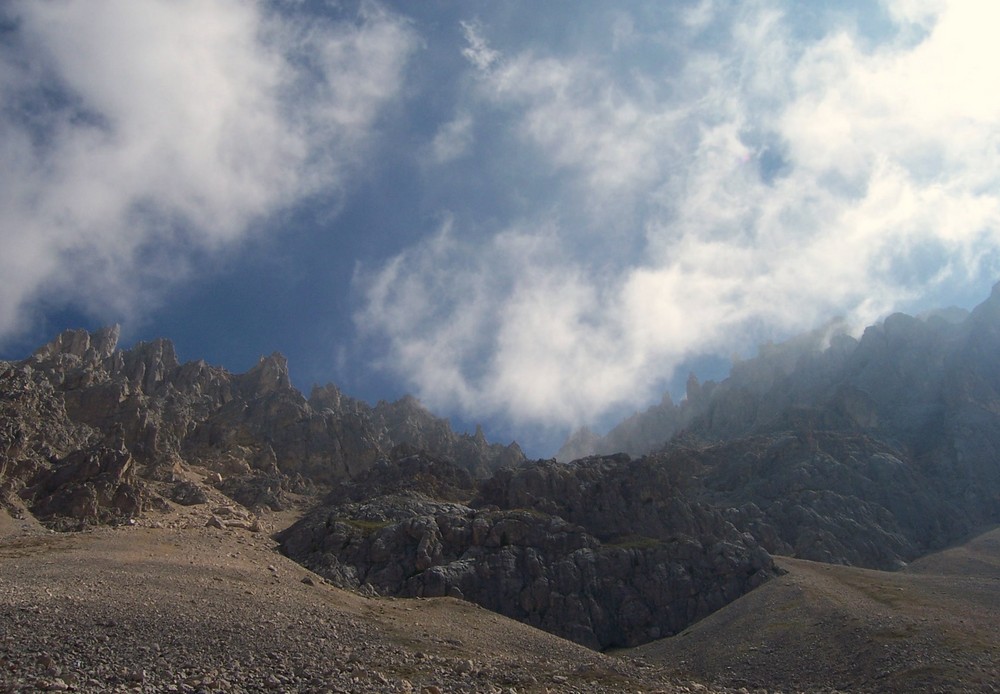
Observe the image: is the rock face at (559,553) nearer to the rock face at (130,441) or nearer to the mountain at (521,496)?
the mountain at (521,496)

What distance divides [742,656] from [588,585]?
126 feet

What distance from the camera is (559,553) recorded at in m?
113

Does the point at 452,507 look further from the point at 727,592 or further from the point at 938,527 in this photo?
the point at 938,527

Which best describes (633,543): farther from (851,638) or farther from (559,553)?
(851,638)

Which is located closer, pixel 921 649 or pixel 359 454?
pixel 921 649

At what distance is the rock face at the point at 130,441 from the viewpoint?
109m

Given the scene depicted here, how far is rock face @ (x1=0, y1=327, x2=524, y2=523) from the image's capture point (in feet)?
356

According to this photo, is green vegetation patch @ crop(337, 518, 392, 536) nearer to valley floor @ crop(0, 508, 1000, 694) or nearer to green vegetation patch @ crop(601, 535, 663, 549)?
valley floor @ crop(0, 508, 1000, 694)

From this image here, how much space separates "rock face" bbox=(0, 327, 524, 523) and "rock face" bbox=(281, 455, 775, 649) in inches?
1062

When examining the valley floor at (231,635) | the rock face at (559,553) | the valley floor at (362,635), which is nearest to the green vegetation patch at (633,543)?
the rock face at (559,553)

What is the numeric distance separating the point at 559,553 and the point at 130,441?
8929 cm

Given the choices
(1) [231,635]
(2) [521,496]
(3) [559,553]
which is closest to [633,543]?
Answer: (3) [559,553]

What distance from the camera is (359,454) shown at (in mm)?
194875

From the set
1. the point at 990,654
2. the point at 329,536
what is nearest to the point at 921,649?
the point at 990,654
